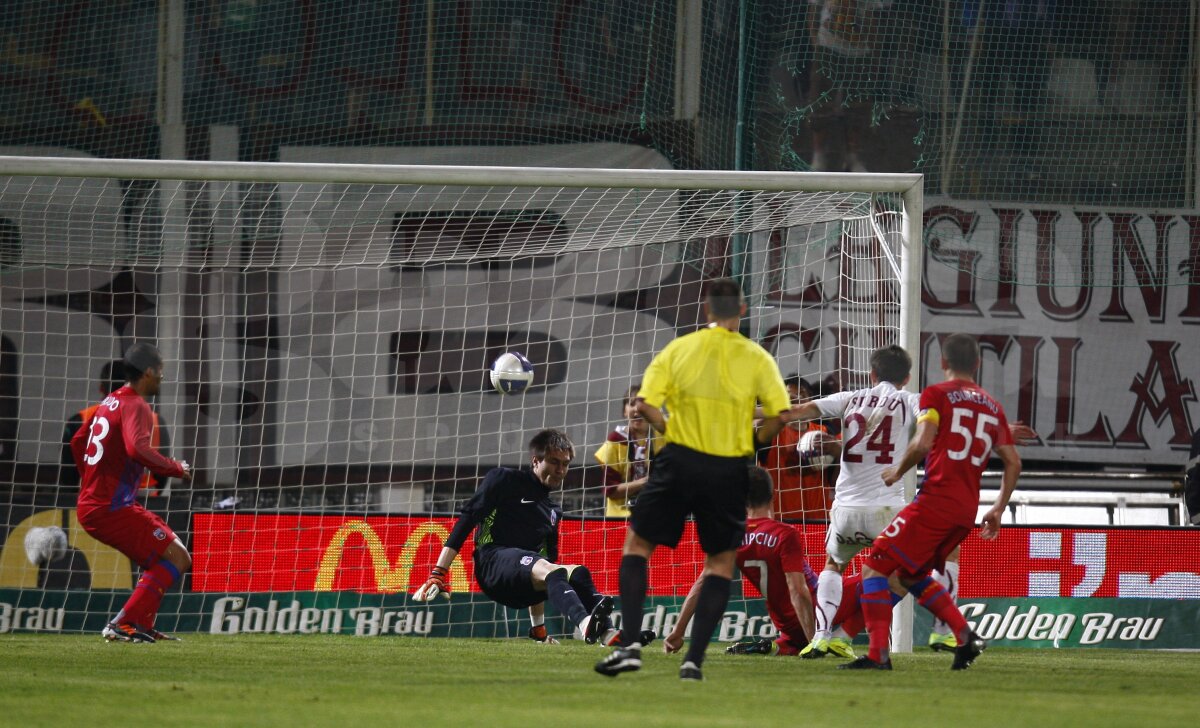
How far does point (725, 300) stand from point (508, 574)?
3.19 metres

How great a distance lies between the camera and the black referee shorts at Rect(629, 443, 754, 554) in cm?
655

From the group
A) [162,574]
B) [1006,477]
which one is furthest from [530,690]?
[162,574]

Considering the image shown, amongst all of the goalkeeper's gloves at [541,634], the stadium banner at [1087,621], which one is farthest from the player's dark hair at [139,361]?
the stadium banner at [1087,621]

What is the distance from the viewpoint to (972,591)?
11.5 metres

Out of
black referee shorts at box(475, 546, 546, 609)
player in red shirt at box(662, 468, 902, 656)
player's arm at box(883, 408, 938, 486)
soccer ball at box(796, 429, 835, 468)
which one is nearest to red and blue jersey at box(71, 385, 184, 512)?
black referee shorts at box(475, 546, 546, 609)

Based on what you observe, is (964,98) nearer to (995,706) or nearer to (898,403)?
(898,403)

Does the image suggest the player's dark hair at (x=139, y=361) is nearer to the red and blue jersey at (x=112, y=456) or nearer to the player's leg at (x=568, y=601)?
the red and blue jersey at (x=112, y=456)

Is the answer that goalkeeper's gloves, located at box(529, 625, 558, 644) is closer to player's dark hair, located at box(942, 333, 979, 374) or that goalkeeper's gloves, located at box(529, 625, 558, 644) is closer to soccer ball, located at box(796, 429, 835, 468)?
soccer ball, located at box(796, 429, 835, 468)

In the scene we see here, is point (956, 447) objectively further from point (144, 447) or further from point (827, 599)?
point (144, 447)

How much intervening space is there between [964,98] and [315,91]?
6.75 meters

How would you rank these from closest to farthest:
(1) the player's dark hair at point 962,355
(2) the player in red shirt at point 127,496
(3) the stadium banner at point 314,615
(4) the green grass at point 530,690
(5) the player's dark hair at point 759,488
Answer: (4) the green grass at point 530,690 < (1) the player's dark hair at point 962,355 < (5) the player's dark hair at point 759,488 < (2) the player in red shirt at point 127,496 < (3) the stadium banner at point 314,615

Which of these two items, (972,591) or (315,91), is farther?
(315,91)

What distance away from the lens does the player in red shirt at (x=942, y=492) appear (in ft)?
24.7

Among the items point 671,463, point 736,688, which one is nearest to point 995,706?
point 736,688
